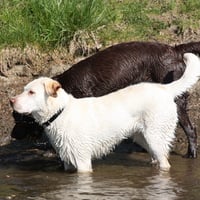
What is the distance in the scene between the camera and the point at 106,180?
7.52 m

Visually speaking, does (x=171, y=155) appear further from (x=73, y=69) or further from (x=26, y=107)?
(x=26, y=107)

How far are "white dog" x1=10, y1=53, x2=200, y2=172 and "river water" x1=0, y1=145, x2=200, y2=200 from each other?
28 cm

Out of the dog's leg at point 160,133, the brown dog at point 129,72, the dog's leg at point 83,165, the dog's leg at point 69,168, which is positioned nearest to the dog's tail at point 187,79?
the dog's leg at point 160,133

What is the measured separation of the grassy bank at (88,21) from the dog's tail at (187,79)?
280 cm

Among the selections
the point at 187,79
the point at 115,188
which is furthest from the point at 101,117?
the point at 187,79

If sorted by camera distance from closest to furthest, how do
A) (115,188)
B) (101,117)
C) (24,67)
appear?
1. (115,188)
2. (101,117)
3. (24,67)

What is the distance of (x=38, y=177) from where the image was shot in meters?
7.79

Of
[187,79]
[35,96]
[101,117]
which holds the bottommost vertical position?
[101,117]

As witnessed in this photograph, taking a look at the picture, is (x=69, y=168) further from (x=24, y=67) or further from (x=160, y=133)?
(x=24, y=67)

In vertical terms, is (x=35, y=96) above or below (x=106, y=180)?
above

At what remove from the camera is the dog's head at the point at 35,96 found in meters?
7.50

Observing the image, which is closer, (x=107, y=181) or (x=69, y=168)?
(x=107, y=181)

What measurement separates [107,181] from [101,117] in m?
0.71

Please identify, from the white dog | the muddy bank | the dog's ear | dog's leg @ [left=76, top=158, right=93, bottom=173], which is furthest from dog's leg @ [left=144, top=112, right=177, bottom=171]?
the muddy bank
